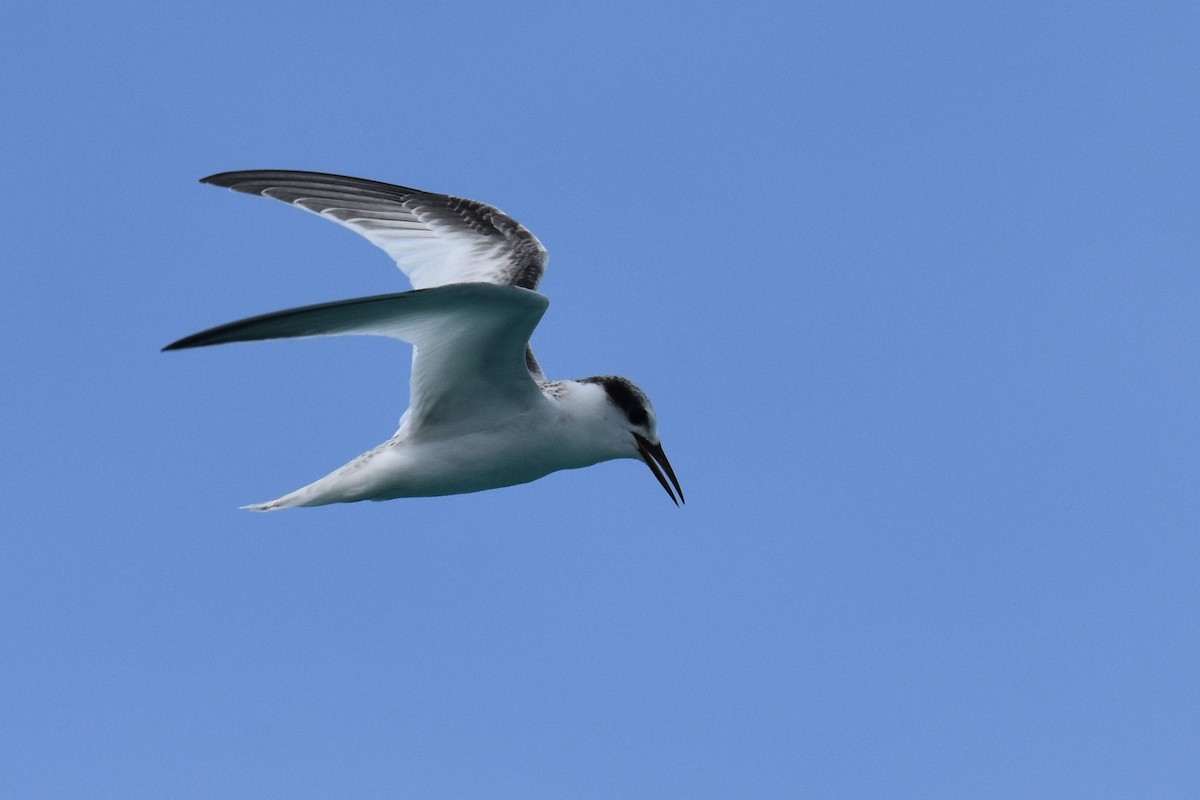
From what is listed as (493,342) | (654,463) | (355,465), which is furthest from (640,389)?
(355,465)

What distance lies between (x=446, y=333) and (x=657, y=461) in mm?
2321

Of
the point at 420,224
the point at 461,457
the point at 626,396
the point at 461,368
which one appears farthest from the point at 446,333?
the point at 420,224

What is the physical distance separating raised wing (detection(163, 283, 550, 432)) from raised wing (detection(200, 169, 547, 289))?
1406 millimetres

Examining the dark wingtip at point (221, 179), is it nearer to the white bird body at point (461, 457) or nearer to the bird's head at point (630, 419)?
the white bird body at point (461, 457)

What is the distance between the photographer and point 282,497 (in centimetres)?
986

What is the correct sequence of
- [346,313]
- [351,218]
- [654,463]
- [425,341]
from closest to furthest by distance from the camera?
1. [346,313]
2. [425,341]
3. [654,463]
4. [351,218]

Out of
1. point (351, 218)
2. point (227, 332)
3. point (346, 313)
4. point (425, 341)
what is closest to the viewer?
point (227, 332)

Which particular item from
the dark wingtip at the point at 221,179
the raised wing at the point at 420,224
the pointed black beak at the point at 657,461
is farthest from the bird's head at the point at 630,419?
the dark wingtip at the point at 221,179

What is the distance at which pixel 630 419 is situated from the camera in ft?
33.5

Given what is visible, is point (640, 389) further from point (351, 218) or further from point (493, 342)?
point (351, 218)

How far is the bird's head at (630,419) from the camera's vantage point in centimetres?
1010

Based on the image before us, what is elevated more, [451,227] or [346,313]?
[451,227]

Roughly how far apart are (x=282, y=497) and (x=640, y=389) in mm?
2696

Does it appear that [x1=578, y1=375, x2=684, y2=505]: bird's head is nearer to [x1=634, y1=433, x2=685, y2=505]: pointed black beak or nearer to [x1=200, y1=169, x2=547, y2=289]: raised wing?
[x1=634, y1=433, x2=685, y2=505]: pointed black beak
